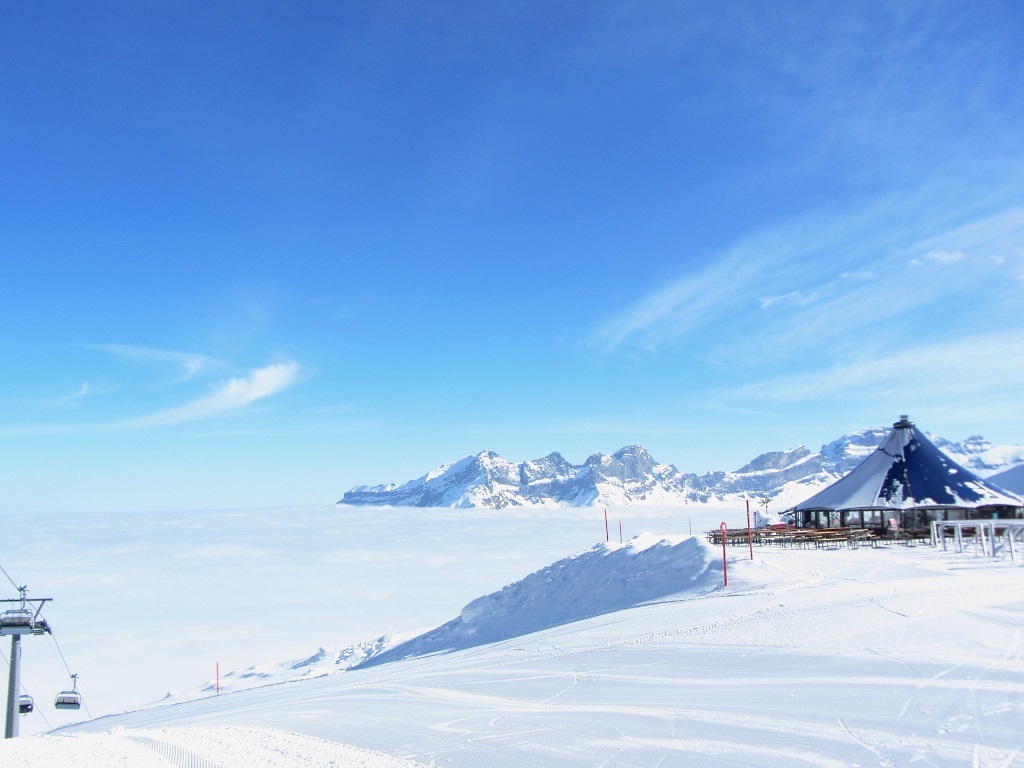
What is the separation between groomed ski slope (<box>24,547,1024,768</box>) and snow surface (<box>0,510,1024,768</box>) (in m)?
0.03

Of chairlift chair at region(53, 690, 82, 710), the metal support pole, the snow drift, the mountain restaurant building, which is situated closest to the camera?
the metal support pole

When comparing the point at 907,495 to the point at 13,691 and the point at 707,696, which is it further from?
the point at 13,691

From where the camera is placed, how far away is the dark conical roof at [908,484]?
1325 inches

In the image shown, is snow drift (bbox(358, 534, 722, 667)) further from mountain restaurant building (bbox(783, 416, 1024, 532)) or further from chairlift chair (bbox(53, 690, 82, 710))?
mountain restaurant building (bbox(783, 416, 1024, 532))

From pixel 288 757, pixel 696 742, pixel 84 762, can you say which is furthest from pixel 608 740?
pixel 84 762

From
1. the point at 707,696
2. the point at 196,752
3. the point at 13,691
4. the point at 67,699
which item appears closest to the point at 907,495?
the point at 707,696

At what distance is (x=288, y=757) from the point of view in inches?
264

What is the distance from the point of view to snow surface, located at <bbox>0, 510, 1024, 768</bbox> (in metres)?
6.42

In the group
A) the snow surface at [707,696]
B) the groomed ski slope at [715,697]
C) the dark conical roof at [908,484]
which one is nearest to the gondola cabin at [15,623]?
the snow surface at [707,696]

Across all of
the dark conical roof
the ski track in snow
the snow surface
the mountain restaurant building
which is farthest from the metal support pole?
the dark conical roof

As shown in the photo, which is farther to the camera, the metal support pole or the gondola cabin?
the gondola cabin

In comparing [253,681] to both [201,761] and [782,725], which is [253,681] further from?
[782,725]

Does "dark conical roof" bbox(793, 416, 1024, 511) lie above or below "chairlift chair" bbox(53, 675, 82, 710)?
above

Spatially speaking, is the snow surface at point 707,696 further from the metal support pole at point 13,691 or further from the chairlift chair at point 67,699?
the metal support pole at point 13,691
